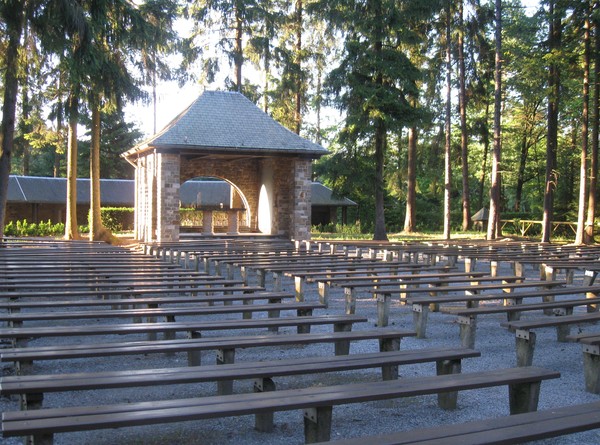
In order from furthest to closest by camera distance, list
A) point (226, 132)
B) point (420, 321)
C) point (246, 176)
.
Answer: point (246, 176), point (226, 132), point (420, 321)

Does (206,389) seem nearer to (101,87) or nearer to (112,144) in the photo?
(101,87)

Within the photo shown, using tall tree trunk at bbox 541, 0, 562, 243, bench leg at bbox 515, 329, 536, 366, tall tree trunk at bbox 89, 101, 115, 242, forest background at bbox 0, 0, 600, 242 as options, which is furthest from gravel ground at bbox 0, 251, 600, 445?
tall tree trunk at bbox 89, 101, 115, 242

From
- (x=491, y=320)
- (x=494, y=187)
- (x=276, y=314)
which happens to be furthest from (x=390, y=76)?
(x=276, y=314)

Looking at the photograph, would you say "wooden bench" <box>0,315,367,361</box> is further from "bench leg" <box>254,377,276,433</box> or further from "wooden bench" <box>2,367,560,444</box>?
"wooden bench" <box>2,367,560,444</box>

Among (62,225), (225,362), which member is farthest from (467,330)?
(62,225)

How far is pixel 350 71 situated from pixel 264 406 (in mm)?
23119

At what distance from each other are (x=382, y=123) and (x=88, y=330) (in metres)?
20.5

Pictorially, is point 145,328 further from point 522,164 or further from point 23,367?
point 522,164

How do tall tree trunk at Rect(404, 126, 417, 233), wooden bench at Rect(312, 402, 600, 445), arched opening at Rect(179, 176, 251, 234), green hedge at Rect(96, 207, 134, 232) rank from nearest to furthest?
wooden bench at Rect(312, 402, 600, 445)
arched opening at Rect(179, 176, 251, 234)
tall tree trunk at Rect(404, 126, 417, 233)
green hedge at Rect(96, 207, 134, 232)

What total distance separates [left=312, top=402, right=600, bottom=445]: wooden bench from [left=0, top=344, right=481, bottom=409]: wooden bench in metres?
1.09

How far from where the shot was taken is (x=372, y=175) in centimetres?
2522

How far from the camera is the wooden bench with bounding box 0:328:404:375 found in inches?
160

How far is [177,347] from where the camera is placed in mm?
4359

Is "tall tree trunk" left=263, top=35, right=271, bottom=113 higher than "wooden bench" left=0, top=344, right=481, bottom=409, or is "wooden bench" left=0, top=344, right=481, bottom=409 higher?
"tall tree trunk" left=263, top=35, right=271, bottom=113
